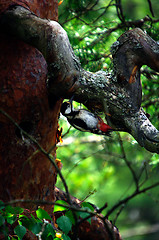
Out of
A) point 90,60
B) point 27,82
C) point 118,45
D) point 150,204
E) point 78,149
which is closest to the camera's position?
point 27,82

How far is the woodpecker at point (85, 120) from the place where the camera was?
1347 mm

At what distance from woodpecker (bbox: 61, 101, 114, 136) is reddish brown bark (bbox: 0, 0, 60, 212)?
0.06 metres

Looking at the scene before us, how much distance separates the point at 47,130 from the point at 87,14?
3.61 ft

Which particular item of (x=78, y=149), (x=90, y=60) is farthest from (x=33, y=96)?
(x=78, y=149)

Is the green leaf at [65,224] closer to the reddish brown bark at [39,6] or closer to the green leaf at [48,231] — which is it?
the green leaf at [48,231]

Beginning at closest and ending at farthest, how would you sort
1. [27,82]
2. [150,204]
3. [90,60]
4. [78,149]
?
[27,82], [90,60], [78,149], [150,204]

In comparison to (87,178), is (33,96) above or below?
below

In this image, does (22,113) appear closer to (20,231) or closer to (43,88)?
(43,88)

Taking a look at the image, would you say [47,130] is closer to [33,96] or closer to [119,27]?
[33,96]

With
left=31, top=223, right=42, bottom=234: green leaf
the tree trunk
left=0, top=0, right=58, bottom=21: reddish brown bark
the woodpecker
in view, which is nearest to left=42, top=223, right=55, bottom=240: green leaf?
left=31, top=223, right=42, bottom=234: green leaf

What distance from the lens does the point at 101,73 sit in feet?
4.56

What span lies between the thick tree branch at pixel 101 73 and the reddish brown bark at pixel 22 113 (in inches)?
2.1

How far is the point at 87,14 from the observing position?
7.11ft

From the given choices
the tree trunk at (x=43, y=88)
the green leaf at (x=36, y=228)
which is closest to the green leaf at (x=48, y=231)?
the green leaf at (x=36, y=228)
